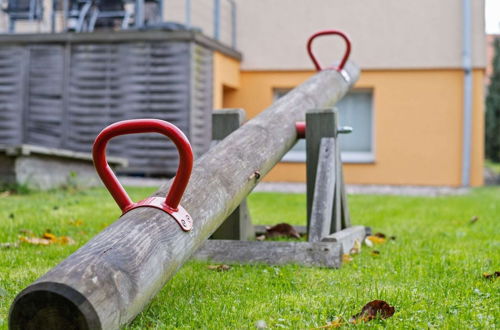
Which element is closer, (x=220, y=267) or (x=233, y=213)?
(x=220, y=267)

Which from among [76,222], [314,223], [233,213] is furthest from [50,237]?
[314,223]

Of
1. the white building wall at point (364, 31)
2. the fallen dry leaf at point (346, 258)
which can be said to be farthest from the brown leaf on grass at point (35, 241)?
the white building wall at point (364, 31)

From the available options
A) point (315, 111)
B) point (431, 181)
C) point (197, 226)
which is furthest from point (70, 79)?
point (197, 226)

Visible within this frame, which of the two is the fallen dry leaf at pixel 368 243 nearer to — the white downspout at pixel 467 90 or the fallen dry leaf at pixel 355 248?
the fallen dry leaf at pixel 355 248

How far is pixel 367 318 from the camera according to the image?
99.5 inches

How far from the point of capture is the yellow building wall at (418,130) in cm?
1343

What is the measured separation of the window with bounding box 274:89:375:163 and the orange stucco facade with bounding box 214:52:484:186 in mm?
229

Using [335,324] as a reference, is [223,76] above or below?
above

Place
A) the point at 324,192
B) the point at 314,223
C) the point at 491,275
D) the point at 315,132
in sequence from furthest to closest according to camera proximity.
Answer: the point at 315,132
the point at 324,192
the point at 314,223
the point at 491,275

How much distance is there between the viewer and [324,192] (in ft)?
13.5

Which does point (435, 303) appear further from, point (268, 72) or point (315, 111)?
point (268, 72)

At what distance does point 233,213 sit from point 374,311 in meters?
1.79

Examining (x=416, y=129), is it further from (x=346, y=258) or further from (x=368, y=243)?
Result: (x=346, y=258)

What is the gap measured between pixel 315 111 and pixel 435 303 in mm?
1713
